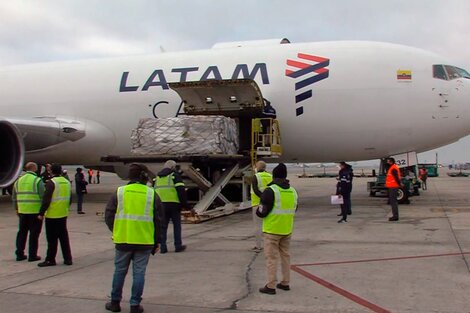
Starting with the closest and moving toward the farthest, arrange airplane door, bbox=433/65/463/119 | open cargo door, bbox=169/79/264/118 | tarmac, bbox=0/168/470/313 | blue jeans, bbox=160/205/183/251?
tarmac, bbox=0/168/470/313 → blue jeans, bbox=160/205/183/251 → open cargo door, bbox=169/79/264/118 → airplane door, bbox=433/65/463/119

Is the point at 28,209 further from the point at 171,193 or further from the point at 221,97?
the point at 221,97

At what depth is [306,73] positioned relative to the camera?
1379 centimetres

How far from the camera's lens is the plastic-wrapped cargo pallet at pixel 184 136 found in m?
12.3

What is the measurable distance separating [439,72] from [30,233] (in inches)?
433

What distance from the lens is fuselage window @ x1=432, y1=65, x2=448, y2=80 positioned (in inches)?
527

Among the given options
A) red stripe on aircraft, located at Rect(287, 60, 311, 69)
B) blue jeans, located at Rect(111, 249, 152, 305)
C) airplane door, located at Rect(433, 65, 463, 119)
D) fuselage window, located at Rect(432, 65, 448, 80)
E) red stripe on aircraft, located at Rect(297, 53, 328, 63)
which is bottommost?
blue jeans, located at Rect(111, 249, 152, 305)

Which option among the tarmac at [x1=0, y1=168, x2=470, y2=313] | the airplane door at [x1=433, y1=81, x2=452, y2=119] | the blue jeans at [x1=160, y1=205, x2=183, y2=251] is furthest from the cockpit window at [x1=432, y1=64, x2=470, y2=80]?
the blue jeans at [x1=160, y1=205, x2=183, y2=251]

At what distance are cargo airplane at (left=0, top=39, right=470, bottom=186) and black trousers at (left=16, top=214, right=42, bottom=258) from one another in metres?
6.01

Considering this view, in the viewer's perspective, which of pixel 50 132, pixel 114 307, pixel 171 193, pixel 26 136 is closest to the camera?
pixel 114 307

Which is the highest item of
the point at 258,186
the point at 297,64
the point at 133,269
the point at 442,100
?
the point at 297,64

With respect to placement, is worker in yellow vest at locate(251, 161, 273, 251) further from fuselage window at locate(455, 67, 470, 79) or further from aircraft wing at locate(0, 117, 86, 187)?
fuselage window at locate(455, 67, 470, 79)

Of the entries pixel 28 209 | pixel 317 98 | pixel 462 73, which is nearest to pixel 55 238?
pixel 28 209

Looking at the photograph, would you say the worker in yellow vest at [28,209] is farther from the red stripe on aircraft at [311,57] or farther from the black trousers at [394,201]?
the red stripe on aircraft at [311,57]

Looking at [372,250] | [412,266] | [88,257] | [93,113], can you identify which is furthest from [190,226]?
[93,113]
